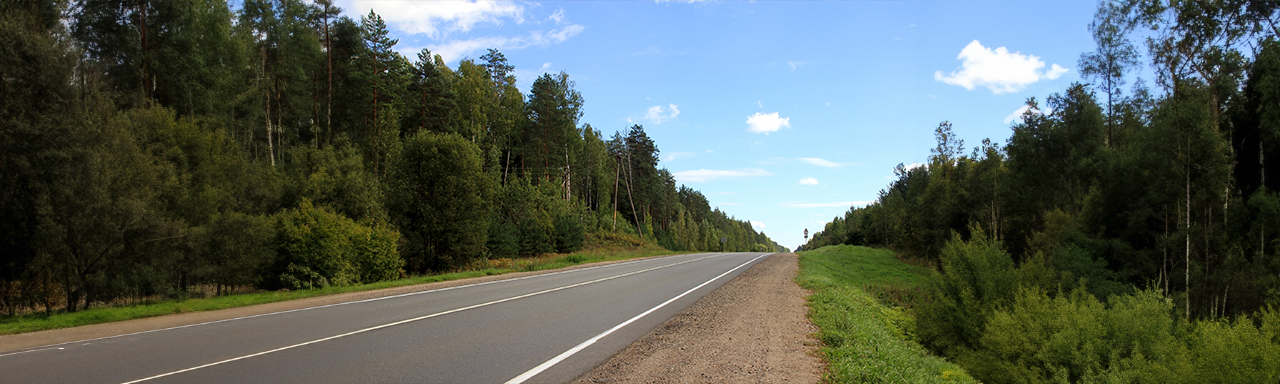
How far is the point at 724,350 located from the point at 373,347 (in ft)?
15.8

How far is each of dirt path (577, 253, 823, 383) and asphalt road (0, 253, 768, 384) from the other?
0.45 metres

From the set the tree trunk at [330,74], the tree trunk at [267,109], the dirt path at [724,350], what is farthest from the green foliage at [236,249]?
the dirt path at [724,350]

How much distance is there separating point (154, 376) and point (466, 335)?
360cm

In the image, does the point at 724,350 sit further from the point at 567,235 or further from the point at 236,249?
the point at 567,235

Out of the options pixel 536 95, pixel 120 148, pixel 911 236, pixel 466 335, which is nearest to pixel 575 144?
pixel 536 95

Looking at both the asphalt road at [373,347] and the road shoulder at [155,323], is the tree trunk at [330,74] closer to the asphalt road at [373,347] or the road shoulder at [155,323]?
the road shoulder at [155,323]

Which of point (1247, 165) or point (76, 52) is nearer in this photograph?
point (76, 52)

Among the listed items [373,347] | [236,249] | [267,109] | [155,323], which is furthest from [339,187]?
[373,347]

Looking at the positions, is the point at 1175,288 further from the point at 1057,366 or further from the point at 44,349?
the point at 44,349

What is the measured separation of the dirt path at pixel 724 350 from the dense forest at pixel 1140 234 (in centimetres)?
661

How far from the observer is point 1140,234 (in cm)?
2747

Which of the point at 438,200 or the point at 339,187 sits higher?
the point at 339,187

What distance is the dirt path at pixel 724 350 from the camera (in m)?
6.43

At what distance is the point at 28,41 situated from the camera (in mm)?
17266
